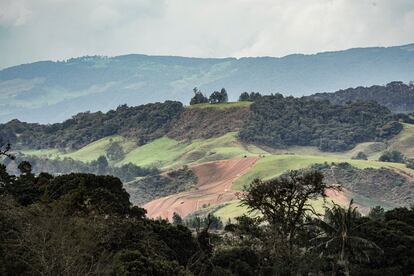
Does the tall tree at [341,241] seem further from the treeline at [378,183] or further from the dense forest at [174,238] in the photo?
the treeline at [378,183]

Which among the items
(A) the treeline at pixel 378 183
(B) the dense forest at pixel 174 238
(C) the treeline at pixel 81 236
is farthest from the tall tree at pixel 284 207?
(A) the treeline at pixel 378 183

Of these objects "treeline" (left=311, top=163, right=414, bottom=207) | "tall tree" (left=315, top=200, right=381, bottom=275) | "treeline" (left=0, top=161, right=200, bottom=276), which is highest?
"treeline" (left=0, top=161, right=200, bottom=276)

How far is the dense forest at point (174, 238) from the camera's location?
45500 millimetres

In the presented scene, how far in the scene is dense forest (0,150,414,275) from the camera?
1791 inches

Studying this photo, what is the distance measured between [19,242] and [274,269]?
2282 cm

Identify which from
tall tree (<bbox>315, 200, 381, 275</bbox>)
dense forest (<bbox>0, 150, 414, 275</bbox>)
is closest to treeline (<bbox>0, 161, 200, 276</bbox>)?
dense forest (<bbox>0, 150, 414, 275</bbox>)

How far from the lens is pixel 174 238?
→ 71312 millimetres

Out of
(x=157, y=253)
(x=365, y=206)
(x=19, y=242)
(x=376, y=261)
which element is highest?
(x=19, y=242)

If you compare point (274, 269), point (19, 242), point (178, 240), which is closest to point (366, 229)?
point (274, 269)

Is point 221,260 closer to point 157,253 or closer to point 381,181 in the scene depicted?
point 157,253

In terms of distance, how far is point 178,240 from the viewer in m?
71.1

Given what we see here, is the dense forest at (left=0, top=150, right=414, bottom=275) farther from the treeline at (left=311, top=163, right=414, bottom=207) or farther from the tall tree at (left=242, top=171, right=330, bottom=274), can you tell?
the treeline at (left=311, top=163, right=414, bottom=207)

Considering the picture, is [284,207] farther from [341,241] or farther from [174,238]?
[174,238]

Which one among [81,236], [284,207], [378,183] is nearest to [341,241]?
[284,207]
